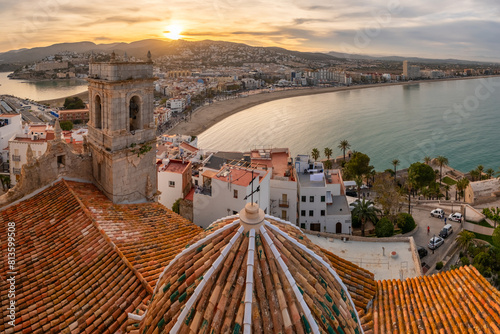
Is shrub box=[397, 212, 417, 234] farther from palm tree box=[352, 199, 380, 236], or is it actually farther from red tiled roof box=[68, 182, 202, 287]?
red tiled roof box=[68, 182, 202, 287]

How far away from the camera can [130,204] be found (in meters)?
9.57

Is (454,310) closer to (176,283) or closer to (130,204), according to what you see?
(176,283)

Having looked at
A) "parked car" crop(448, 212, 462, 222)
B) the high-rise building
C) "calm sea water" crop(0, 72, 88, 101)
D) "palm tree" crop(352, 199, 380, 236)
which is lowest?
"parked car" crop(448, 212, 462, 222)

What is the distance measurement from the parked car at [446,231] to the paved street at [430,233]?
19 centimetres

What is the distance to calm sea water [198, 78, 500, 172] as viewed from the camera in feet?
149

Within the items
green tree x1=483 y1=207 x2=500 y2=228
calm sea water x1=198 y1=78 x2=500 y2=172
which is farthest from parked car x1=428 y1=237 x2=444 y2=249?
calm sea water x1=198 y1=78 x2=500 y2=172

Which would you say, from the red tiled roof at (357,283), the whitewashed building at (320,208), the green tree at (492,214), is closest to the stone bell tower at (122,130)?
the red tiled roof at (357,283)

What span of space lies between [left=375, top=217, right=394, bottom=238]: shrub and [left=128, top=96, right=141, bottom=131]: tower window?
13729 mm

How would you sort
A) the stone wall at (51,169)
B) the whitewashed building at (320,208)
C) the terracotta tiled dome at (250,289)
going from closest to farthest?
the terracotta tiled dome at (250,289) → the stone wall at (51,169) → the whitewashed building at (320,208)

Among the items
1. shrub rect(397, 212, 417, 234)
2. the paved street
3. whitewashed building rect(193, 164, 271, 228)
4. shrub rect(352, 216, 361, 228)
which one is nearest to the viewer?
whitewashed building rect(193, 164, 271, 228)

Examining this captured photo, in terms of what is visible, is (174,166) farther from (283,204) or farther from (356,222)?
(356,222)

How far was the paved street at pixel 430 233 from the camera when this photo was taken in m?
17.5

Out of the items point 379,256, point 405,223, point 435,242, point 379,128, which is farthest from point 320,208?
point 379,128

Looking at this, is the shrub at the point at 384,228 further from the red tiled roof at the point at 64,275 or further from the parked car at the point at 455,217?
the red tiled roof at the point at 64,275
